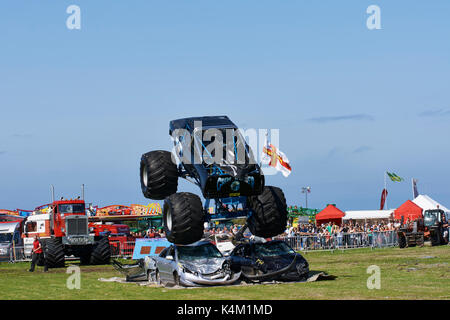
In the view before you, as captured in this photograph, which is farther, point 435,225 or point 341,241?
point 435,225

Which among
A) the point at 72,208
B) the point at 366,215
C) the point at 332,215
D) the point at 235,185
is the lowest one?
the point at 366,215

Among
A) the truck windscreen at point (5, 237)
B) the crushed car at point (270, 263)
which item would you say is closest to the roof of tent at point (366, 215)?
the truck windscreen at point (5, 237)

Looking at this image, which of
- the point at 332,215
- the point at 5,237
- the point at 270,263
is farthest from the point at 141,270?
the point at 5,237

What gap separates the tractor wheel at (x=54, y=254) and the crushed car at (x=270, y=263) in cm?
1227

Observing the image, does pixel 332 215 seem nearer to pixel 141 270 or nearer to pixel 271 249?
pixel 271 249

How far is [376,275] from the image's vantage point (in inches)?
A: 906

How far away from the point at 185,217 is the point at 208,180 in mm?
1288

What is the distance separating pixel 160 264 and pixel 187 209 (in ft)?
6.76

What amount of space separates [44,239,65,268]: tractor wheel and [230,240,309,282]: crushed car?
40.3 feet

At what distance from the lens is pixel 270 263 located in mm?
21297

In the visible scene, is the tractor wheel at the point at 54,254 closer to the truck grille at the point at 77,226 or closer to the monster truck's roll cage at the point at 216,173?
the truck grille at the point at 77,226

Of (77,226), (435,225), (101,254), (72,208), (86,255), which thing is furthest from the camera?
(435,225)

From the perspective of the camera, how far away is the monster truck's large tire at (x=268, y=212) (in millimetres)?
22047
